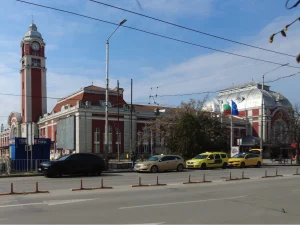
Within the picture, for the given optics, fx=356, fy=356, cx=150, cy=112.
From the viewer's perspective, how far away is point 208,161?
32.3 m

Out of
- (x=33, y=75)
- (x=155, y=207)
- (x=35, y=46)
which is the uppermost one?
(x=35, y=46)

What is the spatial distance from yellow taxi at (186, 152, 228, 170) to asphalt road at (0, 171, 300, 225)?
16763 mm

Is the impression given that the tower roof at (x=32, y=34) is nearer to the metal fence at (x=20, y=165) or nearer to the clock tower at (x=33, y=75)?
the clock tower at (x=33, y=75)

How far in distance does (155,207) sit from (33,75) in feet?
228

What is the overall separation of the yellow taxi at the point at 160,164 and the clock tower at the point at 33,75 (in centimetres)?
5088

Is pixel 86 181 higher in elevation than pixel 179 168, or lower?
higher

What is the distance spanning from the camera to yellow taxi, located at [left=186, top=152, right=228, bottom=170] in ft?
105

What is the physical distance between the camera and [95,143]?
62.7 m

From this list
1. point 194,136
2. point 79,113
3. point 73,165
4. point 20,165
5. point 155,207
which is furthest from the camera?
point 79,113

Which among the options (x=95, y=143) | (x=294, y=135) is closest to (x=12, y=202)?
(x=294, y=135)

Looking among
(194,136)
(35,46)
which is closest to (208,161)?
(194,136)

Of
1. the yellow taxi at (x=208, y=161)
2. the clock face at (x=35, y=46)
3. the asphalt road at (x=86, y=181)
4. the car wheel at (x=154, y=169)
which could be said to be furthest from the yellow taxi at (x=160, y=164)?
the clock face at (x=35, y=46)

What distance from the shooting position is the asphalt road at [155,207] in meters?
8.98

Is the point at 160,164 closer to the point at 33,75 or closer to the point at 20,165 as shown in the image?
the point at 20,165
